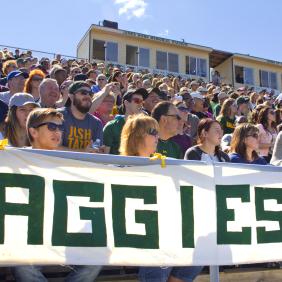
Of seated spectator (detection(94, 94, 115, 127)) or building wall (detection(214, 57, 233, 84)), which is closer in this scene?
seated spectator (detection(94, 94, 115, 127))

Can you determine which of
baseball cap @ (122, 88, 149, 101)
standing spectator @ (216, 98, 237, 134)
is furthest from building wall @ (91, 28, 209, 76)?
baseball cap @ (122, 88, 149, 101)

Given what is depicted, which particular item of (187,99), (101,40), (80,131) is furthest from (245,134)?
(101,40)

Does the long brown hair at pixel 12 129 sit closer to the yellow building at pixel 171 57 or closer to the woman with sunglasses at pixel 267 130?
the woman with sunglasses at pixel 267 130

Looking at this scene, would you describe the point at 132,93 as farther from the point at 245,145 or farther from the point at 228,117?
the point at 228,117

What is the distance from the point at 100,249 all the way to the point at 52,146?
925 millimetres

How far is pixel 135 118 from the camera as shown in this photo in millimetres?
3674

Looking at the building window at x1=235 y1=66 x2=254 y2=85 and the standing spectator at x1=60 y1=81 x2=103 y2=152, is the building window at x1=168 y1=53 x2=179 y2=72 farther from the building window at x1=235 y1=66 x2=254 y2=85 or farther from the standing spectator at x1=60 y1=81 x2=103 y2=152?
the standing spectator at x1=60 y1=81 x2=103 y2=152

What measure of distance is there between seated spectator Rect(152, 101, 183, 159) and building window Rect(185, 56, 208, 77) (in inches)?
1175

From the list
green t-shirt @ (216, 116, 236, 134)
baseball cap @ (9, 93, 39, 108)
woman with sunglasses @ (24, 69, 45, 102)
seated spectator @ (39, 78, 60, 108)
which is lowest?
baseball cap @ (9, 93, 39, 108)

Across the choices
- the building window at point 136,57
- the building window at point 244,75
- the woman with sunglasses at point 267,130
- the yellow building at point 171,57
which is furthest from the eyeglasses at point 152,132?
the building window at point 244,75

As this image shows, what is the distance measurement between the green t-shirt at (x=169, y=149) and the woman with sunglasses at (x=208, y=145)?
1.28ft

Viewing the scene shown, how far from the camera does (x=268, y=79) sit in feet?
127

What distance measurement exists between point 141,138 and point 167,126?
1428mm

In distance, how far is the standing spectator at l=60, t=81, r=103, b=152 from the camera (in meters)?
5.03
